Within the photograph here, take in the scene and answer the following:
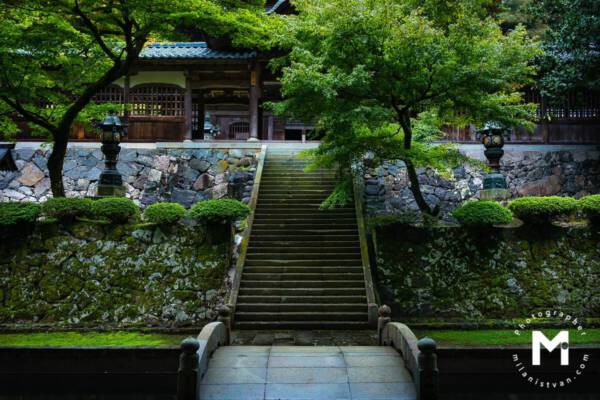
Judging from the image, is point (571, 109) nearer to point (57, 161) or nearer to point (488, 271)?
point (488, 271)

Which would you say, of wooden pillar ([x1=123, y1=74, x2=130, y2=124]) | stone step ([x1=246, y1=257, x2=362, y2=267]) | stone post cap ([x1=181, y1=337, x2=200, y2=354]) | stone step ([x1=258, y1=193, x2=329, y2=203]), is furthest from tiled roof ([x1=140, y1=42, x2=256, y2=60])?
stone post cap ([x1=181, y1=337, x2=200, y2=354])

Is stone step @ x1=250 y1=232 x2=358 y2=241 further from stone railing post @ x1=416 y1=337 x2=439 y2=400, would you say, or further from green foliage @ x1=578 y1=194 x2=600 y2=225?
stone railing post @ x1=416 y1=337 x2=439 y2=400

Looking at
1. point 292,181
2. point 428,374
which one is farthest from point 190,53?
point 428,374

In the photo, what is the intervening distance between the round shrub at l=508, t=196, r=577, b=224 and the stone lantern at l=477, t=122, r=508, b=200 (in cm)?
137

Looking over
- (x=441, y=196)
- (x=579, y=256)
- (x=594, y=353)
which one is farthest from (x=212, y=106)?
(x=594, y=353)

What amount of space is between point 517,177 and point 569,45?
551cm

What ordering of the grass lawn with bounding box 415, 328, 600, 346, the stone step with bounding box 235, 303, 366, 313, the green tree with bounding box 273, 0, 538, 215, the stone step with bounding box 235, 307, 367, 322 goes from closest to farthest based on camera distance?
1. the grass lawn with bounding box 415, 328, 600, 346
2. the green tree with bounding box 273, 0, 538, 215
3. the stone step with bounding box 235, 307, 367, 322
4. the stone step with bounding box 235, 303, 366, 313

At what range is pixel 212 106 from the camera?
111ft

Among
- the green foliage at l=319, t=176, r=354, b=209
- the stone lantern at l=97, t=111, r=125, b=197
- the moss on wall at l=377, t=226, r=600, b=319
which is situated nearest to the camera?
the moss on wall at l=377, t=226, r=600, b=319

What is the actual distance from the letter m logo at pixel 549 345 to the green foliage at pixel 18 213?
43.4 feet

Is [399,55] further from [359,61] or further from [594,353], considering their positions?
[594,353]

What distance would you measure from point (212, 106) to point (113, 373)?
2565cm

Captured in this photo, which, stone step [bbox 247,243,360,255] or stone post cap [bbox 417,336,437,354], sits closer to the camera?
stone post cap [bbox 417,336,437,354]

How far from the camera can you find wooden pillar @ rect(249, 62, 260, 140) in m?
23.1
